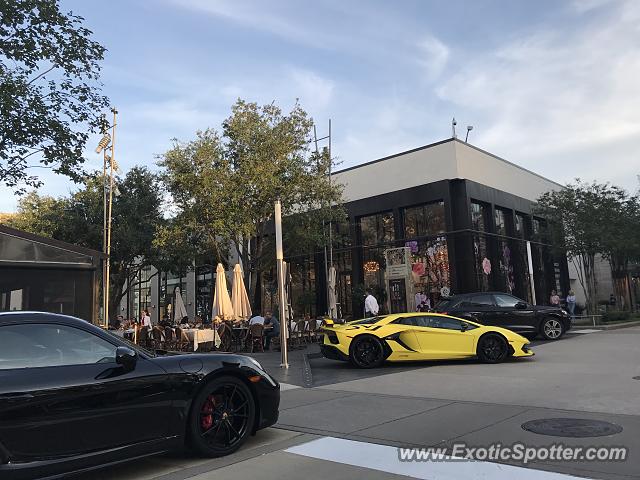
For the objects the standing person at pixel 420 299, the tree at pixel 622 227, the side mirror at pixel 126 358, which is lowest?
the side mirror at pixel 126 358

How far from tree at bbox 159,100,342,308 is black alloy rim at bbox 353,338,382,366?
705 centimetres

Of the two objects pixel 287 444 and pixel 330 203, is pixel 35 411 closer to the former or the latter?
pixel 287 444

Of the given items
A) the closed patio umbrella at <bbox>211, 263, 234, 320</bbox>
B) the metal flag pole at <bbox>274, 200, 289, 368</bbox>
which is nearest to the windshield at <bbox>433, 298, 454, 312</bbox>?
the metal flag pole at <bbox>274, 200, 289, 368</bbox>

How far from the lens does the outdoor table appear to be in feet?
53.7

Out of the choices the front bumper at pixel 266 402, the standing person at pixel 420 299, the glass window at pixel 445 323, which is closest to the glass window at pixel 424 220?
the standing person at pixel 420 299

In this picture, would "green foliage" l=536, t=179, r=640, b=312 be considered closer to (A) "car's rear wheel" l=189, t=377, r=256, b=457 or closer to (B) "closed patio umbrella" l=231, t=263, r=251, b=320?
(B) "closed patio umbrella" l=231, t=263, r=251, b=320

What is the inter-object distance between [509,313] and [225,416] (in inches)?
491

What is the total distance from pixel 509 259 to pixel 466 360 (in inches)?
594

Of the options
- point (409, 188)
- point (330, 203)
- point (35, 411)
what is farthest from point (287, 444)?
point (409, 188)

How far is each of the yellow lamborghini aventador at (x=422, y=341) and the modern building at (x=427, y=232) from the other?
10.4 meters

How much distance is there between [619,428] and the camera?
5.42 m

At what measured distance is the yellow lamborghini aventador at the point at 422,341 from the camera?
11.4 m

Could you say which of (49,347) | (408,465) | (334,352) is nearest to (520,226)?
(334,352)

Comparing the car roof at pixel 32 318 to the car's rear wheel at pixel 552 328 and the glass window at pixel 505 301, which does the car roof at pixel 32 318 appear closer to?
the glass window at pixel 505 301
